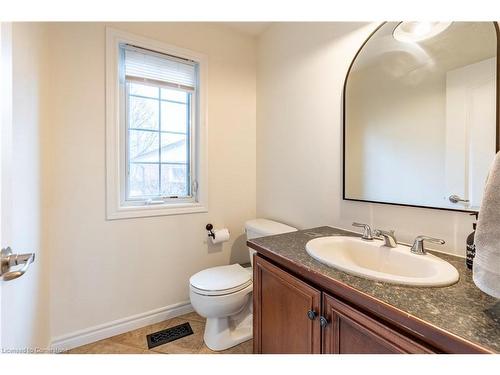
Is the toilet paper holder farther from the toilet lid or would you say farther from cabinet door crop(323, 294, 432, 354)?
cabinet door crop(323, 294, 432, 354)

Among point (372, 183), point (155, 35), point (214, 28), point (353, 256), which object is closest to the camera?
A: point (353, 256)

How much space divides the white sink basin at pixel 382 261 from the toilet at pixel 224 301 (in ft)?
1.82

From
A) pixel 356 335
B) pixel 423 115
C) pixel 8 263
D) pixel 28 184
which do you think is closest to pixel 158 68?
pixel 28 184

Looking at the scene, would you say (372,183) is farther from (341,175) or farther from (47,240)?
(47,240)

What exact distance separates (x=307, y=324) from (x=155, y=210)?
1272 millimetres

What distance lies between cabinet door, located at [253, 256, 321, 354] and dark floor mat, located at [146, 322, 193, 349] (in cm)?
72

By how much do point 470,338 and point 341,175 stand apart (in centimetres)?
95

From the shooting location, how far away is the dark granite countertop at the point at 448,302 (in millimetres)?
461

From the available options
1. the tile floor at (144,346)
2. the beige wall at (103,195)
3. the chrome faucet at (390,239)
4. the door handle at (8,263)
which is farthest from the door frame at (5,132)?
the chrome faucet at (390,239)

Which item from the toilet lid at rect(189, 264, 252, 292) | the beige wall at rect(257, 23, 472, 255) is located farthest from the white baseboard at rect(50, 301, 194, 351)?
the beige wall at rect(257, 23, 472, 255)

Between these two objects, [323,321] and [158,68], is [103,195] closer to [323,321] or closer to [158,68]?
[158,68]

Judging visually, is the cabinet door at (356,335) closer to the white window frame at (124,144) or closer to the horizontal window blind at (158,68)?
the white window frame at (124,144)
